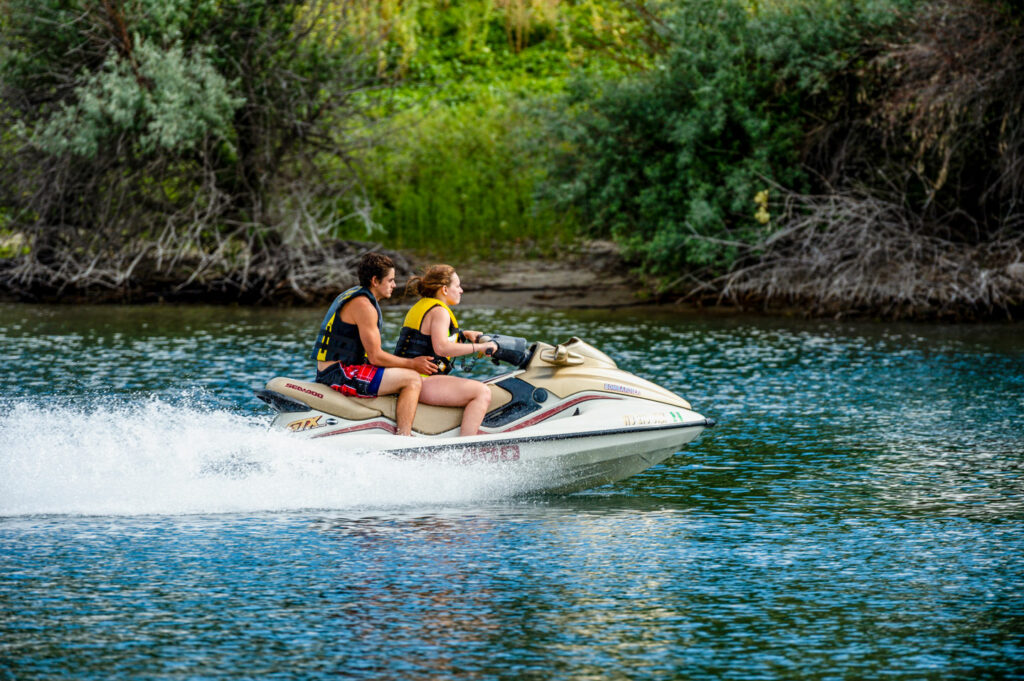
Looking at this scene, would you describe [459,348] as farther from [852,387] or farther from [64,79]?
[64,79]

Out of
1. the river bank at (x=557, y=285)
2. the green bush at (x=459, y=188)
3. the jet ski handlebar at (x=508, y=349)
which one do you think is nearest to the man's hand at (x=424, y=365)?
the jet ski handlebar at (x=508, y=349)

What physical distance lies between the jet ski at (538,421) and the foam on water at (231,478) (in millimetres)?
107

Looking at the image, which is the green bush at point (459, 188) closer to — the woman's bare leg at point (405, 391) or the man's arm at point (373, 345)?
the man's arm at point (373, 345)

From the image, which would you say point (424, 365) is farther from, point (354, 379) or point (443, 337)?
point (354, 379)

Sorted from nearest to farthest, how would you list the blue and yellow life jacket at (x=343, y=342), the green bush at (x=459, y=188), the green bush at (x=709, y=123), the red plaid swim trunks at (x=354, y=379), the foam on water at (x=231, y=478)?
the foam on water at (x=231, y=478)
the red plaid swim trunks at (x=354, y=379)
the blue and yellow life jacket at (x=343, y=342)
the green bush at (x=709, y=123)
the green bush at (x=459, y=188)

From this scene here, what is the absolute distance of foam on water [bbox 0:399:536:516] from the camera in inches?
348

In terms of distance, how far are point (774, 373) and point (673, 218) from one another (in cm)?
877

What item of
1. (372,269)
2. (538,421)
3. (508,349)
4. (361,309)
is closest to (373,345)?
(361,309)

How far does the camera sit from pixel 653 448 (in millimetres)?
9086

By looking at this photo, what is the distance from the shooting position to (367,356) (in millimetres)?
9117

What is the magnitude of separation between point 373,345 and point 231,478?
1.18 metres

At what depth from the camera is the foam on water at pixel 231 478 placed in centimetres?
884

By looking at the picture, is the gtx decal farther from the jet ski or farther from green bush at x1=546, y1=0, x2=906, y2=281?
green bush at x1=546, y1=0, x2=906, y2=281

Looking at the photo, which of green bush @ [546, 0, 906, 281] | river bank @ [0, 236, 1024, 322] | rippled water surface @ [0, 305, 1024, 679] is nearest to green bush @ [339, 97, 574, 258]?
river bank @ [0, 236, 1024, 322]
